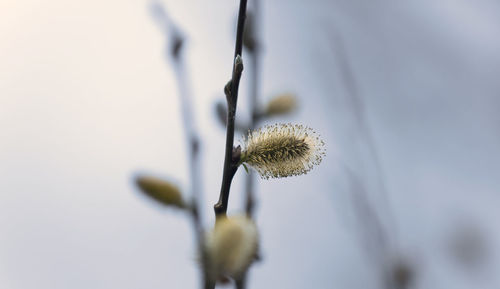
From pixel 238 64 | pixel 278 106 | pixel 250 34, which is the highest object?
pixel 250 34

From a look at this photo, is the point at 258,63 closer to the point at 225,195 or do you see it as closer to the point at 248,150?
the point at 248,150

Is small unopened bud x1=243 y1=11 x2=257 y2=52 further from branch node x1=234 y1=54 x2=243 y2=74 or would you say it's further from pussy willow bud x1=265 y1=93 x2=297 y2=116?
branch node x1=234 y1=54 x2=243 y2=74

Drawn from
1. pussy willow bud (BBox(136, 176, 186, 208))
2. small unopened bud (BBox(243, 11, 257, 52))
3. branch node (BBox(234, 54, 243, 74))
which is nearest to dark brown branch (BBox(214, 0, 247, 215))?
Result: branch node (BBox(234, 54, 243, 74))

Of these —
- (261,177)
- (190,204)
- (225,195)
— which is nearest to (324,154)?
(261,177)

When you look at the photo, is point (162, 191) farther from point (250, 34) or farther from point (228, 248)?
point (250, 34)

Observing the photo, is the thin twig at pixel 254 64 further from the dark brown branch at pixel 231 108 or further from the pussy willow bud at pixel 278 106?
the dark brown branch at pixel 231 108

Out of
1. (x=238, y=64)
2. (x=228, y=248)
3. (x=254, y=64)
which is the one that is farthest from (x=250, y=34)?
(x=228, y=248)
